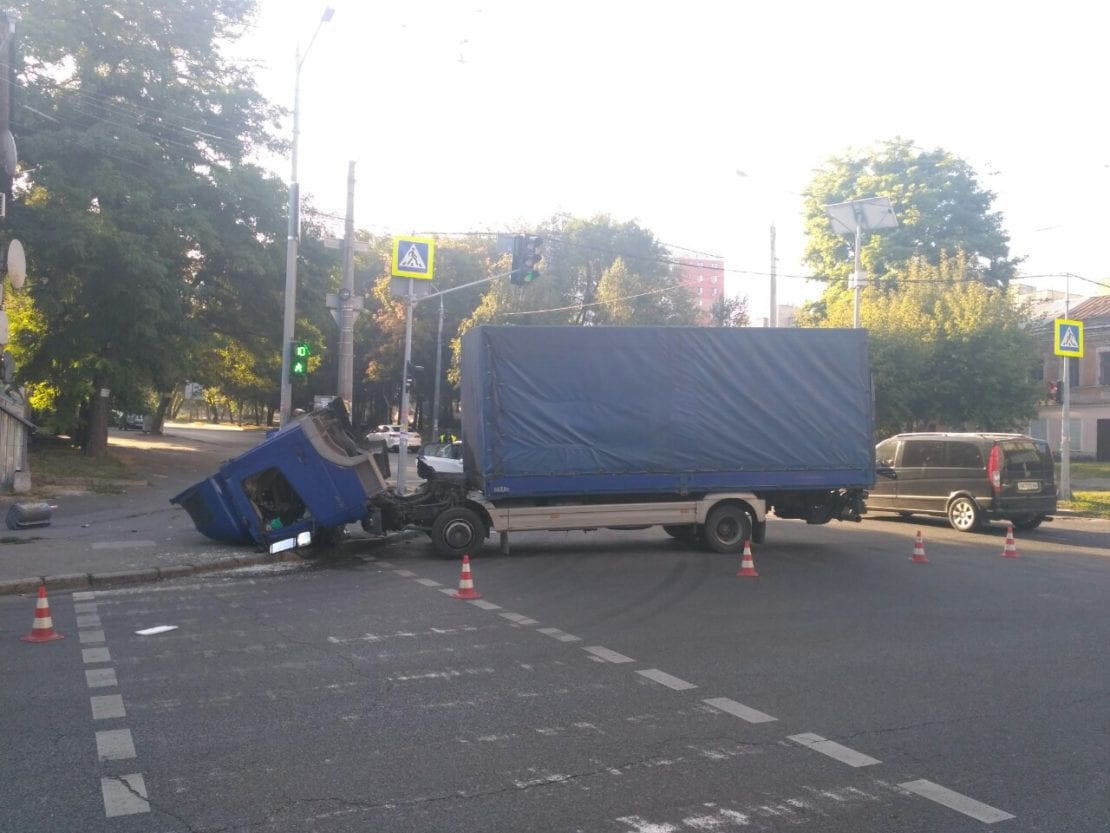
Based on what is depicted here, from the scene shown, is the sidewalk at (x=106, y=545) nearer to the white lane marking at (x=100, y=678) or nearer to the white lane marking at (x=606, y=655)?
the white lane marking at (x=100, y=678)

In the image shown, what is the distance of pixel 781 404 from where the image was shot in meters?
15.0

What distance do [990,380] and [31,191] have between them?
1199 inches

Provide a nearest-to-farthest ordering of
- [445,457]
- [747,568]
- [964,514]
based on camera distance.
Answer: [747,568] < [964,514] < [445,457]

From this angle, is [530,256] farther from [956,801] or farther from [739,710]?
[956,801]

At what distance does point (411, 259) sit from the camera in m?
21.6

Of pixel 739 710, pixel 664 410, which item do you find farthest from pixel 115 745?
pixel 664 410

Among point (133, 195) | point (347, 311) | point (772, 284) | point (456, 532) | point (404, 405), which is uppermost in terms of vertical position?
point (133, 195)

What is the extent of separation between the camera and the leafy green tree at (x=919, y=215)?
47188 mm

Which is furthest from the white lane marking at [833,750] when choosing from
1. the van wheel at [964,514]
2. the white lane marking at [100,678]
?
the van wheel at [964,514]

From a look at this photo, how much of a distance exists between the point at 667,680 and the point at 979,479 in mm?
13364

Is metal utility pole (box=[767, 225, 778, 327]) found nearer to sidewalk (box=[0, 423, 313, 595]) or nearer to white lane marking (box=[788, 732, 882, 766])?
sidewalk (box=[0, 423, 313, 595])

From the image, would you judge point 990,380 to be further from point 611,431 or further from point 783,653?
point 783,653

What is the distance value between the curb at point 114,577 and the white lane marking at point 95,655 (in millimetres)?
2796

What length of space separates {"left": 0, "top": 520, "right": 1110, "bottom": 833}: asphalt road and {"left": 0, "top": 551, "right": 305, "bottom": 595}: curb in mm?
449
